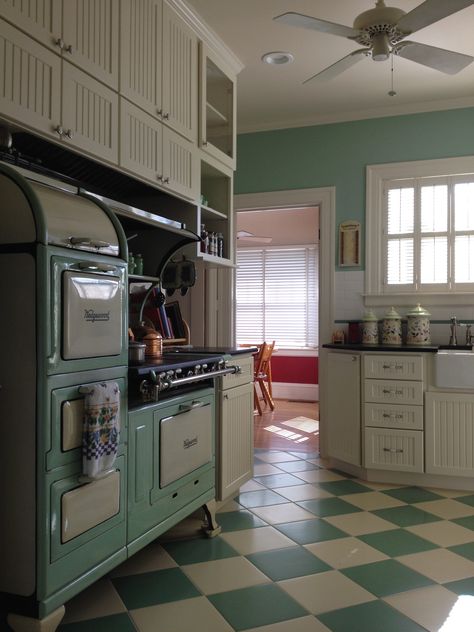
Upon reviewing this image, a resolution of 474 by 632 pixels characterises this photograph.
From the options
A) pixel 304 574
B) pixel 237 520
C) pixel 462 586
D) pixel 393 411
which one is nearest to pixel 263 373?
pixel 393 411

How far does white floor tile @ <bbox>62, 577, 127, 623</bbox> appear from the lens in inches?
77.9

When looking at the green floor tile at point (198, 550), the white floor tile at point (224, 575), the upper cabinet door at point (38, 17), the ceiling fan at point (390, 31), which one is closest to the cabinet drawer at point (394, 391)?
the green floor tile at point (198, 550)

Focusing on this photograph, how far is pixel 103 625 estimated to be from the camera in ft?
6.28

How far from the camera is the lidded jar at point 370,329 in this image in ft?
14.0

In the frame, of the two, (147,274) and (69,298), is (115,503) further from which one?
(147,274)

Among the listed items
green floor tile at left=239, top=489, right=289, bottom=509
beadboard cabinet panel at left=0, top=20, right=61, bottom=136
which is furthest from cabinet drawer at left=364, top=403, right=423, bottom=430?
beadboard cabinet panel at left=0, top=20, right=61, bottom=136

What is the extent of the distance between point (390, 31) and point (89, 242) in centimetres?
185

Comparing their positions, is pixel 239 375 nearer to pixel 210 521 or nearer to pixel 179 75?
pixel 210 521

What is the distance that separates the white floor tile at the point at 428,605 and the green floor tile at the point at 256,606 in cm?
38

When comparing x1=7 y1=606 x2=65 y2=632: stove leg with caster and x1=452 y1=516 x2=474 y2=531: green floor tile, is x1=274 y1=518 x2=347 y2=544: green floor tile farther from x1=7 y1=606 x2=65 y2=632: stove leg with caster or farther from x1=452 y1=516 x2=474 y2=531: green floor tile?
x1=7 y1=606 x2=65 y2=632: stove leg with caster

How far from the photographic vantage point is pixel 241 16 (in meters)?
3.10

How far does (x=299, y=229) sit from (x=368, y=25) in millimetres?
5345

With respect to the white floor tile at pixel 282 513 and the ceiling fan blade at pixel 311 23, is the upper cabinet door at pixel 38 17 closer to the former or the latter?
the ceiling fan blade at pixel 311 23

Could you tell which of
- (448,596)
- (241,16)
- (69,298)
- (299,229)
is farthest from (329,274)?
(299,229)
